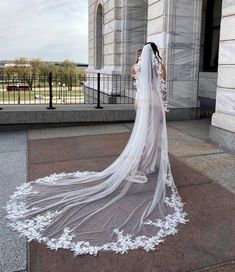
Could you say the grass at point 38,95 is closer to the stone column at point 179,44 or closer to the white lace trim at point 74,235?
the stone column at point 179,44

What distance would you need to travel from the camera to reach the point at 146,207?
14.9 feet

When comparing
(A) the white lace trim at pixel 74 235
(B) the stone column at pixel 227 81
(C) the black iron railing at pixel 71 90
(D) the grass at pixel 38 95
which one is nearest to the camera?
(A) the white lace trim at pixel 74 235

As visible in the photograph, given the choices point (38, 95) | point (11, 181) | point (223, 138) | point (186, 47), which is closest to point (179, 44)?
point (186, 47)

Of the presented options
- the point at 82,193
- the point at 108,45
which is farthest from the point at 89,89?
the point at 82,193

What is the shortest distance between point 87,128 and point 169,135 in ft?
8.25

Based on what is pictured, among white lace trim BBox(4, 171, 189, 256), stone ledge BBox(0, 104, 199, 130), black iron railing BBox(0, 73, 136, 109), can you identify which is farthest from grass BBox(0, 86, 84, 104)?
white lace trim BBox(4, 171, 189, 256)

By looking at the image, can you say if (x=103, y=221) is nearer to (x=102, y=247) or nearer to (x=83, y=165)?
(x=102, y=247)

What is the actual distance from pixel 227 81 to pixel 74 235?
5.00 metres

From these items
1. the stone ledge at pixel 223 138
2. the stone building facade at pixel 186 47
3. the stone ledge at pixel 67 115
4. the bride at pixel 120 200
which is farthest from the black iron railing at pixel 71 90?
the bride at pixel 120 200

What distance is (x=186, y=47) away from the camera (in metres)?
10.9

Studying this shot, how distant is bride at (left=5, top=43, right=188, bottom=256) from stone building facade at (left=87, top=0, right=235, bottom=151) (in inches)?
90.9

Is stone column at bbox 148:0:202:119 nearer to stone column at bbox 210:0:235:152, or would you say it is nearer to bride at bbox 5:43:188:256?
stone column at bbox 210:0:235:152

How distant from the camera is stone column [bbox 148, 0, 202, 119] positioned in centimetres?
1059

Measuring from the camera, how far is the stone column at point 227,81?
7172 millimetres
